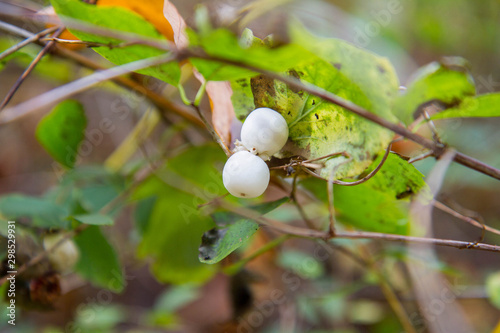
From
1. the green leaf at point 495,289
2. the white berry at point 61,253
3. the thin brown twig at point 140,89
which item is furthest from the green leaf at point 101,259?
the green leaf at point 495,289

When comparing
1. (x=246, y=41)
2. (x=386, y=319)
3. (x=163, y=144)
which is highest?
(x=163, y=144)

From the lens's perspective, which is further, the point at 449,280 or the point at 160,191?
the point at 449,280

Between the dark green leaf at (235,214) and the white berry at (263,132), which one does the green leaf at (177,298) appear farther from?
the white berry at (263,132)

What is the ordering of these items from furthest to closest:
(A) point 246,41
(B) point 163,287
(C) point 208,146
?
(B) point 163,287 → (C) point 208,146 → (A) point 246,41

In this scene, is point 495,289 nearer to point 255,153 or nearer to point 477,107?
point 477,107

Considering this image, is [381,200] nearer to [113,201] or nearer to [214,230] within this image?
[214,230]

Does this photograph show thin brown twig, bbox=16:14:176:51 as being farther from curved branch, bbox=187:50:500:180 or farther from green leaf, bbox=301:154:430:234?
green leaf, bbox=301:154:430:234

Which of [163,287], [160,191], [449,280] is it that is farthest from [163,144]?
[449,280]
